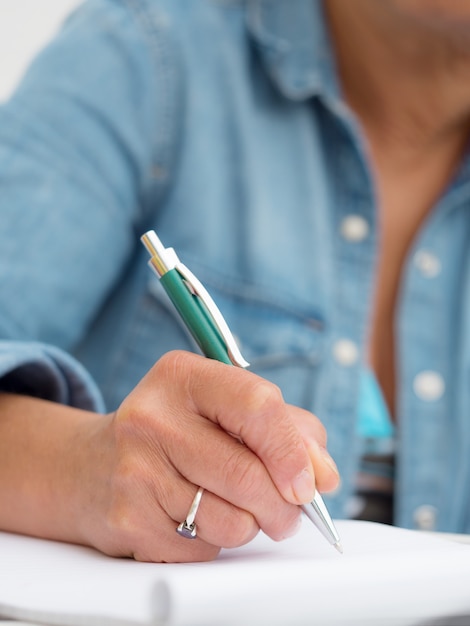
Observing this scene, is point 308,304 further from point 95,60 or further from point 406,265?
point 95,60

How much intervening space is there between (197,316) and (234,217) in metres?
0.35

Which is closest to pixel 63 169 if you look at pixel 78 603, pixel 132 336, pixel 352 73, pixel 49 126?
pixel 49 126

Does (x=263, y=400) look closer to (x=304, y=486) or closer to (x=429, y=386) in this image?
(x=304, y=486)

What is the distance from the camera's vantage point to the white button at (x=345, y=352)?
712mm

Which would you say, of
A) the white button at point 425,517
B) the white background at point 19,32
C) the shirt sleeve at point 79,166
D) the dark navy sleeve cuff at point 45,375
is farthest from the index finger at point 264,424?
the white background at point 19,32

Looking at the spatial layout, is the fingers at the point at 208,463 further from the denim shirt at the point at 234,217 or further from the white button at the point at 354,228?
the white button at the point at 354,228

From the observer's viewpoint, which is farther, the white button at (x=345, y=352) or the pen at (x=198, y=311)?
the white button at (x=345, y=352)

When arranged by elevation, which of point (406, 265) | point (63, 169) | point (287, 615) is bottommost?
point (406, 265)

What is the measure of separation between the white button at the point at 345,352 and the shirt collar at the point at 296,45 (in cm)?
23

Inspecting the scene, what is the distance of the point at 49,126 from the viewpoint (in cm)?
65

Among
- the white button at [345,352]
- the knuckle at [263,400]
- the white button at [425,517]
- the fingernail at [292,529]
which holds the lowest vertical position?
the white button at [425,517]

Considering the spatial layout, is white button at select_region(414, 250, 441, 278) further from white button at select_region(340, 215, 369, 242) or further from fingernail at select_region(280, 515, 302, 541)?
fingernail at select_region(280, 515, 302, 541)

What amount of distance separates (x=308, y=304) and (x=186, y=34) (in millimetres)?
272

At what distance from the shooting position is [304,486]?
342 millimetres
